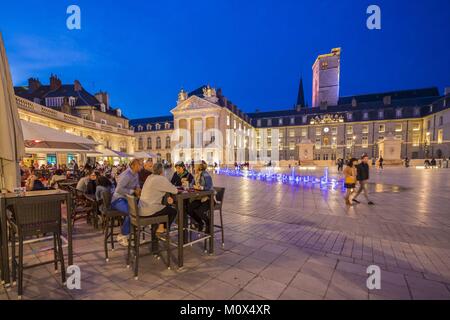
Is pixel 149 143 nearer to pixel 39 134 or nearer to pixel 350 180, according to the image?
pixel 39 134

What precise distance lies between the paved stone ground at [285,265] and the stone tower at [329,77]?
73.2 metres

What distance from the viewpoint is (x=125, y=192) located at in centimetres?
449

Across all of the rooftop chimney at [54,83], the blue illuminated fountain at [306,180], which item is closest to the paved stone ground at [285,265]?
the blue illuminated fountain at [306,180]

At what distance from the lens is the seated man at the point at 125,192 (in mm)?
4367

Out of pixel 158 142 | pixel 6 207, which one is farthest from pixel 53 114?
pixel 158 142

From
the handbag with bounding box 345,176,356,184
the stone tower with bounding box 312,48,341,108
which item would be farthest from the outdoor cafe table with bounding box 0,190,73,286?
the stone tower with bounding box 312,48,341,108

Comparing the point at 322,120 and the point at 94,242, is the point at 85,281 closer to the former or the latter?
the point at 94,242

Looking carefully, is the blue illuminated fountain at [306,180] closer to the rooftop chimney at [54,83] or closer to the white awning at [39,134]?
the white awning at [39,134]

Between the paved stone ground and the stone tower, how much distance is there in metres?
73.2

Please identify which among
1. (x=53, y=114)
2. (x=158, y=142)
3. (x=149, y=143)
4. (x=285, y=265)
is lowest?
(x=285, y=265)

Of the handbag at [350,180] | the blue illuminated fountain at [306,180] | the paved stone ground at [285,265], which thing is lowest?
the blue illuminated fountain at [306,180]

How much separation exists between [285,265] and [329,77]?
80470 millimetres
